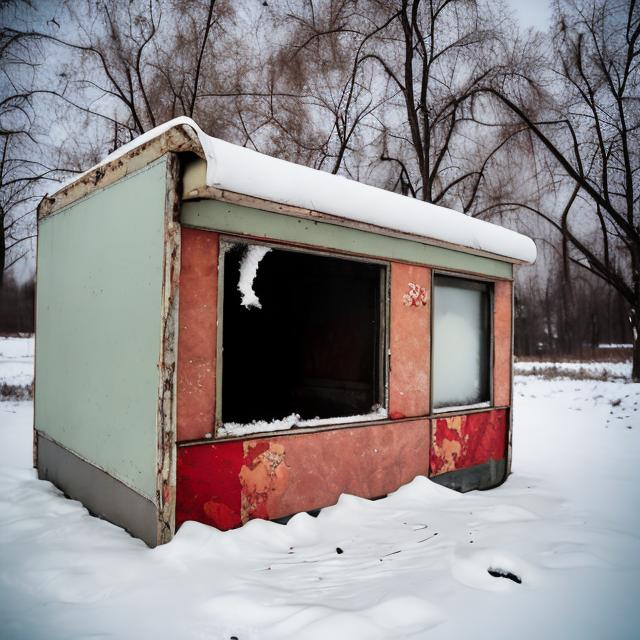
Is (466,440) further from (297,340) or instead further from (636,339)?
(636,339)

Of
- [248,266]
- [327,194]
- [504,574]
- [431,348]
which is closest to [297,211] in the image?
[327,194]

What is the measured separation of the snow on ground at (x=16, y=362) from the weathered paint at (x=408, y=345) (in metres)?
10.5

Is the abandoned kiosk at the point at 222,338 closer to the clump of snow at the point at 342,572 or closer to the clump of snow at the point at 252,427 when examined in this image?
the clump of snow at the point at 252,427

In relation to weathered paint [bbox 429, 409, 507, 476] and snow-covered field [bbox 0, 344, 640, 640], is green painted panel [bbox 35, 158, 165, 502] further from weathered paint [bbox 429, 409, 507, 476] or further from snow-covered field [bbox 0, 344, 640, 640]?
weathered paint [bbox 429, 409, 507, 476]

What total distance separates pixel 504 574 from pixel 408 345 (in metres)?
2.04

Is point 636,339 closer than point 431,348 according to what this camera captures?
No

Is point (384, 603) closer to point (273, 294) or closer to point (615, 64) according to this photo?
point (273, 294)

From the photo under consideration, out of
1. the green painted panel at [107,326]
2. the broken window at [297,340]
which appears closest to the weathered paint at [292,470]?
the green painted panel at [107,326]

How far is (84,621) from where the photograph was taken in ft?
7.45

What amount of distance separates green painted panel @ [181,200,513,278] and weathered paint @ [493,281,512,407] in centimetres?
52

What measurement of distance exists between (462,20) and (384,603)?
36.6ft

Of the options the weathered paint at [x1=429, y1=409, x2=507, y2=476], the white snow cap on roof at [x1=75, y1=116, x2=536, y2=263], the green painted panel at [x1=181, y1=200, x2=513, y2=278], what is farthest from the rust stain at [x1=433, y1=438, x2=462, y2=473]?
the white snow cap on roof at [x1=75, y1=116, x2=536, y2=263]

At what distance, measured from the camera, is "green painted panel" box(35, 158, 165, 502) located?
3008mm

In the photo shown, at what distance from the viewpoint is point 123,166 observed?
134 inches
